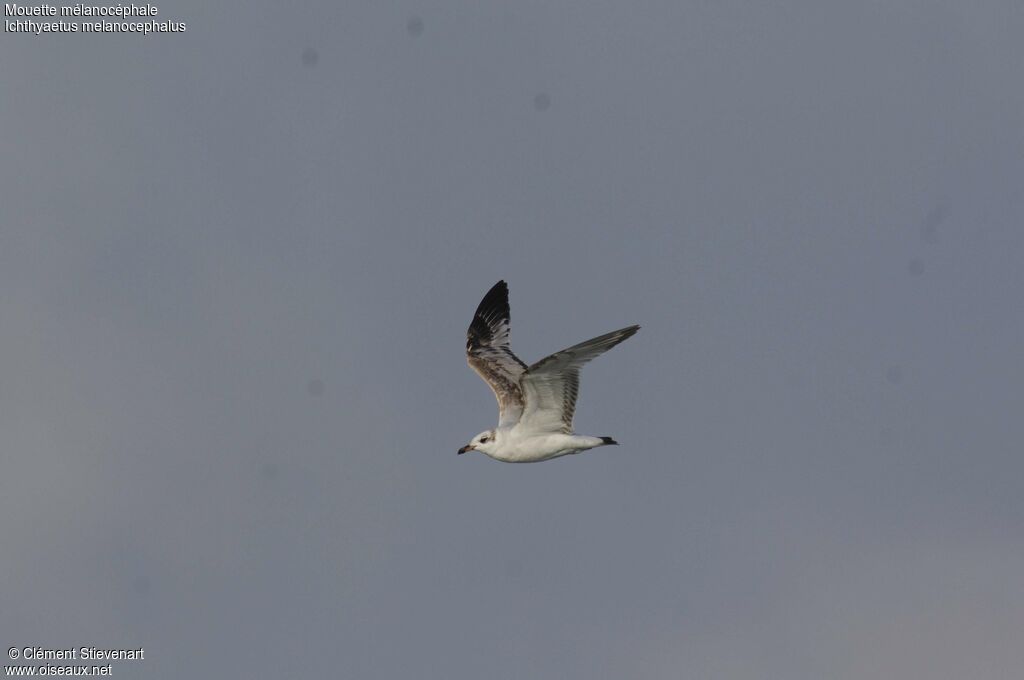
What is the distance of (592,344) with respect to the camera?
3528 cm

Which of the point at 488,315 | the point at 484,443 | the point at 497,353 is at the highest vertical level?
the point at 488,315

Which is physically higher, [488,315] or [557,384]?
[488,315]

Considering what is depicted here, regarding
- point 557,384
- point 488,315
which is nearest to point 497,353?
point 488,315

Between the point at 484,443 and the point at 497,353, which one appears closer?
the point at 484,443

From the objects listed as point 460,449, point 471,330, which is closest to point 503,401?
point 460,449

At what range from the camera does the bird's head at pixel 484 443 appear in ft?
133

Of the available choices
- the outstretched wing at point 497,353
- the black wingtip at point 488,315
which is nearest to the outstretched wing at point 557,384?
the outstretched wing at point 497,353

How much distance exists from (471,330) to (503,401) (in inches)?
229

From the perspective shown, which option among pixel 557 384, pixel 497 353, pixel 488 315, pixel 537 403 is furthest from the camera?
pixel 488 315

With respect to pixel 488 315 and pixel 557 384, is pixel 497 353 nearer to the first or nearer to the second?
pixel 488 315

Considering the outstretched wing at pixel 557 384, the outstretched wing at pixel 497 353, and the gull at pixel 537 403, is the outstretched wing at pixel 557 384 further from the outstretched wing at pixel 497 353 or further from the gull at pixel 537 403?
the outstretched wing at pixel 497 353

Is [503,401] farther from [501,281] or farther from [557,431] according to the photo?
[501,281]

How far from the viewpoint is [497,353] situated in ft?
148

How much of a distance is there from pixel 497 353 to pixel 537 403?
6.53 m
